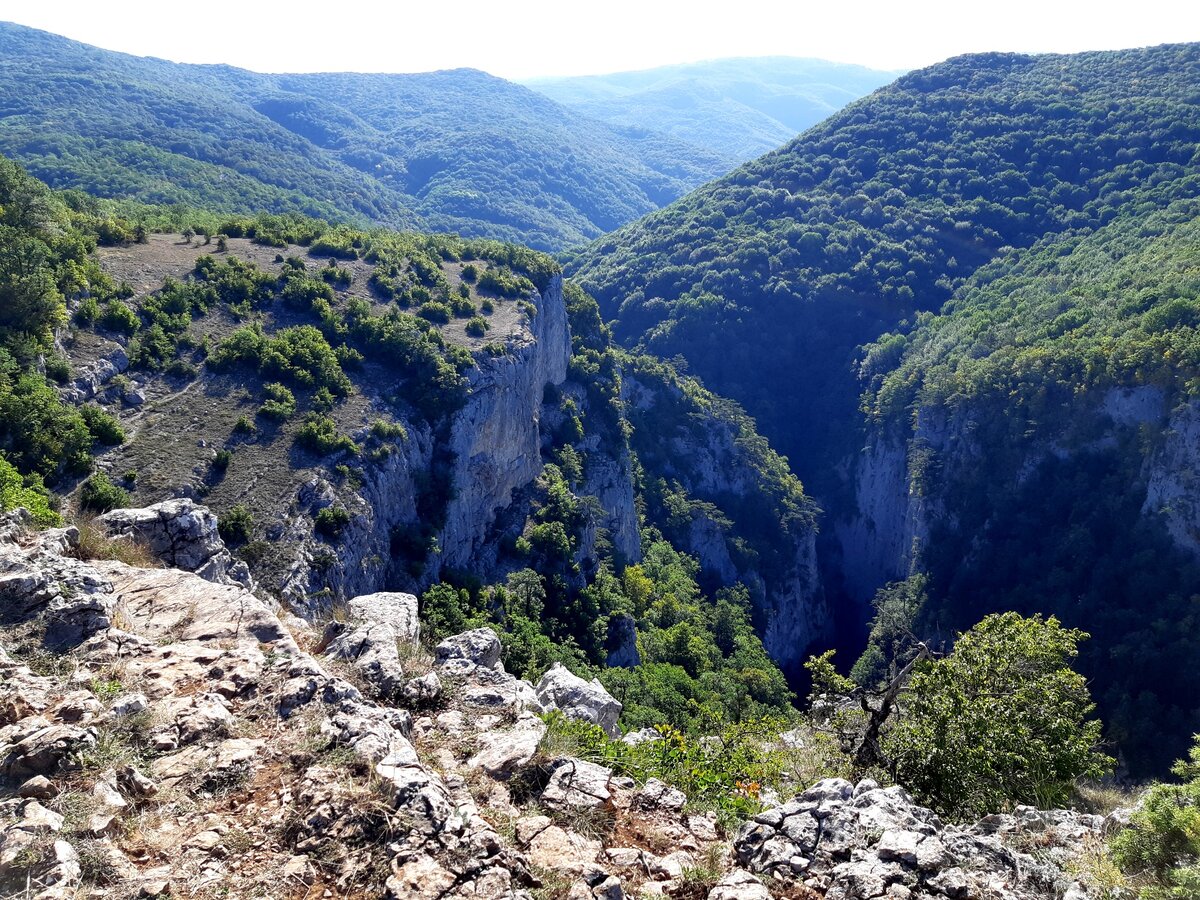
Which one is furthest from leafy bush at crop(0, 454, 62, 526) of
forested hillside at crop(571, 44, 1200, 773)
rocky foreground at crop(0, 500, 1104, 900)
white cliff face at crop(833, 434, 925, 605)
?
white cliff face at crop(833, 434, 925, 605)

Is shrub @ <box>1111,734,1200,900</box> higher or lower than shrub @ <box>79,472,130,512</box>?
higher

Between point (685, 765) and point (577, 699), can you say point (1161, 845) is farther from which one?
point (577, 699)

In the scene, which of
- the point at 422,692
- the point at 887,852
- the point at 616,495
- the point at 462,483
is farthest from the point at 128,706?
the point at 616,495

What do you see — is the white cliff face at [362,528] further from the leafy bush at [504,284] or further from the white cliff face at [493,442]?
the leafy bush at [504,284]

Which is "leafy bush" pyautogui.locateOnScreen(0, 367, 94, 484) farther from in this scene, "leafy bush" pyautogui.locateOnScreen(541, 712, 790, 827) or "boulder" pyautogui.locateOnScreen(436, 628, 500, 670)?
"leafy bush" pyautogui.locateOnScreen(541, 712, 790, 827)

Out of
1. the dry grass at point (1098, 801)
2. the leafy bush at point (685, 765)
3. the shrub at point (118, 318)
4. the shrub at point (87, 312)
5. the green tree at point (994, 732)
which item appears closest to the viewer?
the leafy bush at point (685, 765)

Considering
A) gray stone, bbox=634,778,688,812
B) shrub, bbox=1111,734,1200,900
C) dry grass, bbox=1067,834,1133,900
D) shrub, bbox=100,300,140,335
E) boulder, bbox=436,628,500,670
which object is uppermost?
shrub, bbox=100,300,140,335

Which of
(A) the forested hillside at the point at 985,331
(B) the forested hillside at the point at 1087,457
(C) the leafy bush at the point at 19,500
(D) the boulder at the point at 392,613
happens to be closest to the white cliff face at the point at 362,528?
(C) the leafy bush at the point at 19,500
